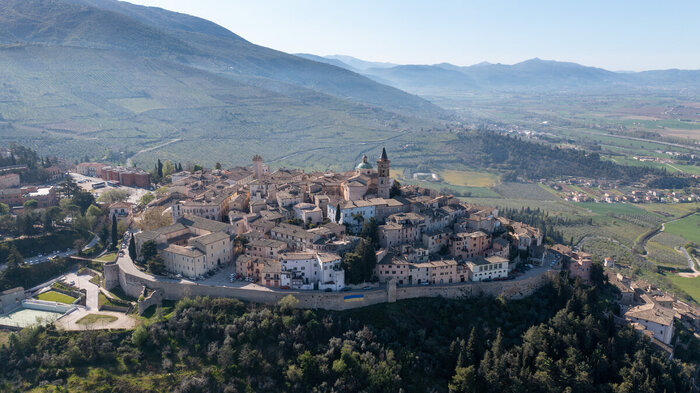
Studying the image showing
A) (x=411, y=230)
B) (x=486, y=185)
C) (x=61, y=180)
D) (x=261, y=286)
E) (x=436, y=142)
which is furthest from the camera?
(x=436, y=142)

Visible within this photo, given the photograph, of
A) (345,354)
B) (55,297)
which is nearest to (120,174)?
(55,297)

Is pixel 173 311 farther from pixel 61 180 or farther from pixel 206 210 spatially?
pixel 61 180

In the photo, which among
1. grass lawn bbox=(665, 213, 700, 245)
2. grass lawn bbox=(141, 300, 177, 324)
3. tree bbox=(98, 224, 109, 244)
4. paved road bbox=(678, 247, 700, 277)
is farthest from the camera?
grass lawn bbox=(665, 213, 700, 245)

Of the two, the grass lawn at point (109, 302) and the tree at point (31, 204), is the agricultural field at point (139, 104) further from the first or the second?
the grass lawn at point (109, 302)

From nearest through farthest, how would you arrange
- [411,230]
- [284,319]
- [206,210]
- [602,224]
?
[284,319]
[411,230]
[206,210]
[602,224]

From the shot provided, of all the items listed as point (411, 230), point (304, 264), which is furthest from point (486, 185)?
point (304, 264)

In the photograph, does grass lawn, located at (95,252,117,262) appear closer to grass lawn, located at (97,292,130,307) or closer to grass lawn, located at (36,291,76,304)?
grass lawn, located at (36,291,76,304)

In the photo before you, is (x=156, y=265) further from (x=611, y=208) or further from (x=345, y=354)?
(x=611, y=208)

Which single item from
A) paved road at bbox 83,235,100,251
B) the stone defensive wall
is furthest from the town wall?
paved road at bbox 83,235,100,251
